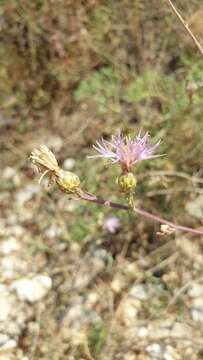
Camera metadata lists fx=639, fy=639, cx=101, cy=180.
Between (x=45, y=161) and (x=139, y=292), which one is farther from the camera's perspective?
(x=139, y=292)

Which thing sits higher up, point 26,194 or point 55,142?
point 55,142

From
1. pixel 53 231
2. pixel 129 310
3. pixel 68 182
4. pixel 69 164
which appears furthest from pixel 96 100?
pixel 68 182

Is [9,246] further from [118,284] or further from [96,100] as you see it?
[96,100]

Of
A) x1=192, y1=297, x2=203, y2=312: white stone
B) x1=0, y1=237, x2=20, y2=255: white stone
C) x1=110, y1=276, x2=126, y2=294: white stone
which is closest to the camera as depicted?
x1=192, y1=297, x2=203, y2=312: white stone

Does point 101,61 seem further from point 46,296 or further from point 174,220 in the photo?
point 46,296

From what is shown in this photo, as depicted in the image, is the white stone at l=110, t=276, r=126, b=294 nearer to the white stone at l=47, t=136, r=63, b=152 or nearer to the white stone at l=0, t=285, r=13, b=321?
the white stone at l=0, t=285, r=13, b=321

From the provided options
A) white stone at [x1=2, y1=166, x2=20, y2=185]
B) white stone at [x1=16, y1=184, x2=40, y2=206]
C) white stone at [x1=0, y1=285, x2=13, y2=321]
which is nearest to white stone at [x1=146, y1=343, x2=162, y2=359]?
white stone at [x1=0, y1=285, x2=13, y2=321]

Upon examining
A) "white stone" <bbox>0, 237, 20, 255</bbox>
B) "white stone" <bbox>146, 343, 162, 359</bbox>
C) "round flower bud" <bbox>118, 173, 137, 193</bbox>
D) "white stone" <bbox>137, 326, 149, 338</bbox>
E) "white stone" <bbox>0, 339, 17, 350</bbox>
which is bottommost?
"white stone" <bbox>146, 343, 162, 359</bbox>
